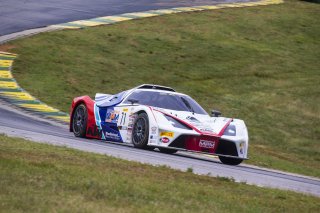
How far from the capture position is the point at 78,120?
17688 millimetres

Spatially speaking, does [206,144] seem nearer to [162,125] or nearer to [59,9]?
[162,125]

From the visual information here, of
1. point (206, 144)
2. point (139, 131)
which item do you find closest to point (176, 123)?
point (206, 144)

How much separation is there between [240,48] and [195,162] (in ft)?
67.3

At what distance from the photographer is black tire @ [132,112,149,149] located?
15.5 metres

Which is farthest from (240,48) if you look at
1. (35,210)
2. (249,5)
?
(35,210)

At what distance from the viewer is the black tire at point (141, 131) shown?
1554 centimetres

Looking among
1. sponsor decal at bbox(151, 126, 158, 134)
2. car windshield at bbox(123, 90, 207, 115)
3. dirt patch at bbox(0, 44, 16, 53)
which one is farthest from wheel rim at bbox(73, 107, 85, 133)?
dirt patch at bbox(0, 44, 16, 53)

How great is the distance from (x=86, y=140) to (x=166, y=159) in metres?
3.06

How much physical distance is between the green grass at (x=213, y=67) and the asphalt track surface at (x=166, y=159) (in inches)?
187

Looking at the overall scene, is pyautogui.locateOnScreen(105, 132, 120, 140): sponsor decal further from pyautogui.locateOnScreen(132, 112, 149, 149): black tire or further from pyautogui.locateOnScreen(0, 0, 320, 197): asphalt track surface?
pyautogui.locateOnScreen(132, 112, 149, 149): black tire

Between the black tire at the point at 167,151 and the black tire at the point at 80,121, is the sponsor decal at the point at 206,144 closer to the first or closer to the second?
the black tire at the point at 167,151

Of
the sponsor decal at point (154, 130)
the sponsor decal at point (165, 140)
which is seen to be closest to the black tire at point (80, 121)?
the sponsor decal at point (154, 130)

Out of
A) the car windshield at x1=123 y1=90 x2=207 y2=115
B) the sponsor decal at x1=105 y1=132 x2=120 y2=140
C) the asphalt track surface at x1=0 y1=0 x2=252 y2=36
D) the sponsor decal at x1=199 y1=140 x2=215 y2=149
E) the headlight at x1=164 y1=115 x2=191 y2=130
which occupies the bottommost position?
the sponsor decal at x1=105 y1=132 x2=120 y2=140

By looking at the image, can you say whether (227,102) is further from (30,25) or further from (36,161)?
(36,161)
